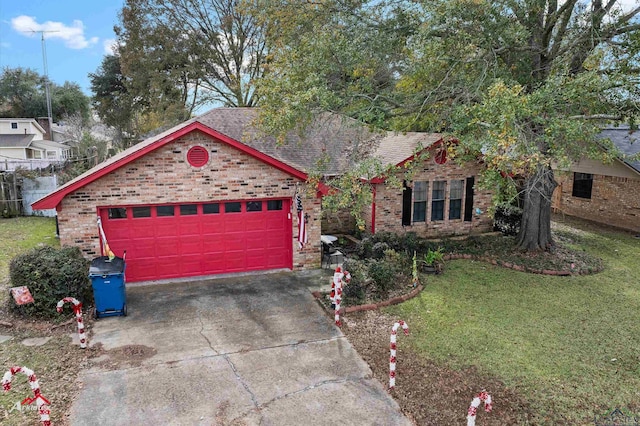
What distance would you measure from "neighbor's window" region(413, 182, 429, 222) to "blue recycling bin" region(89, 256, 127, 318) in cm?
1023

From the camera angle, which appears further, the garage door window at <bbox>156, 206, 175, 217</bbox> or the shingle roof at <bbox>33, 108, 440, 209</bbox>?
the shingle roof at <bbox>33, 108, 440, 209</bbox>

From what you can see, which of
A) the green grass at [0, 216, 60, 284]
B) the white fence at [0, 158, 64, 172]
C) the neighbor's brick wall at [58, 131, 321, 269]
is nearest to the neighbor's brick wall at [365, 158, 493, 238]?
the neighbor's brick wall at [58, 131, 321, 269]

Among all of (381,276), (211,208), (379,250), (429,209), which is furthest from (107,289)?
(429,209)

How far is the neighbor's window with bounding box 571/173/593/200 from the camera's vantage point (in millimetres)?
20578

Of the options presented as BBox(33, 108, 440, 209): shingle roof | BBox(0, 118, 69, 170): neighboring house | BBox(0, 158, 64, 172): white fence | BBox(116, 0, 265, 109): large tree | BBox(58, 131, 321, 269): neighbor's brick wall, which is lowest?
BBox(58, 131, 321, 269): neighbor's brick wall

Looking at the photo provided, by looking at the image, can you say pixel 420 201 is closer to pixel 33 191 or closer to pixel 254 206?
pixel 254 206

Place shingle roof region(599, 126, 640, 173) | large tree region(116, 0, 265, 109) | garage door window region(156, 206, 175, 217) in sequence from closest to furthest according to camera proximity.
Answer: garage door window region(156, 206, 175, 217)
shingle roof region(599, 126, 640, 173)
large tree region(116, 0, 265, 109)

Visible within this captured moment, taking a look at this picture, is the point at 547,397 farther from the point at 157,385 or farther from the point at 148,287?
the point at 148,287

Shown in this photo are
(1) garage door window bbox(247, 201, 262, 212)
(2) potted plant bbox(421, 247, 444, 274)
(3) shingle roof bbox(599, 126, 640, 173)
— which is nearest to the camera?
(1) garage door window bbox(247, 201, 262, 212)

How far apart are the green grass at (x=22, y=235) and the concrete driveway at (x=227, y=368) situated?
5880 mm

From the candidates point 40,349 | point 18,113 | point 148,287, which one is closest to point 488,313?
point 148,287

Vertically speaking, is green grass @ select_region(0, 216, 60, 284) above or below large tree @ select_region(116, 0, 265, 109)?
below

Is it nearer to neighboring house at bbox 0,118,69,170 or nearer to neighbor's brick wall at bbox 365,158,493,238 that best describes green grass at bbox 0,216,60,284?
neighbor's brick wall at bbox 365,158,493,238

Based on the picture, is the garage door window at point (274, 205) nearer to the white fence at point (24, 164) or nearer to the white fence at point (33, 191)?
the white fence at point (33, 191)
